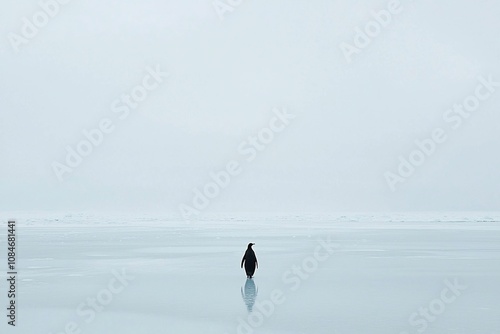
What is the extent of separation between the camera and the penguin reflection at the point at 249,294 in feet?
37.9

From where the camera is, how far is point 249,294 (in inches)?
504

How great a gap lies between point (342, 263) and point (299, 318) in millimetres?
9395

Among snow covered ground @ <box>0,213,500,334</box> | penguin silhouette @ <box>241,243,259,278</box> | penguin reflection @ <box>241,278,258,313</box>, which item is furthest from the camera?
penguin silhouette @ <box>241,243,259,278</box>

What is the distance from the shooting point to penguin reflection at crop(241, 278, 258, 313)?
37.9 feet

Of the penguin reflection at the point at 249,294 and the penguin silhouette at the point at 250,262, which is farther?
the penguin silhouette at the point at 250,262

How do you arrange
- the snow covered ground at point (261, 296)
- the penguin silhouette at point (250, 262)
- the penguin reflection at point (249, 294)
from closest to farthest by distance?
the snow covered ground at point (261, 296) < the penguin reflection at point (249, 294) < the penguin silhouette at point (250, 262)

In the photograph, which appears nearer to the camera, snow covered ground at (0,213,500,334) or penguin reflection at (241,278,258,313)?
snow covered ground at (0,213,500,334)

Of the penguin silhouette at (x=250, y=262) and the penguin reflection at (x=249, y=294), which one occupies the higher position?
the penguin silhouette at (x=250, y=262)

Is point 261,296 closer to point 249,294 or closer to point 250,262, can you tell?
point 249,294

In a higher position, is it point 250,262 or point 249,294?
point 250,262

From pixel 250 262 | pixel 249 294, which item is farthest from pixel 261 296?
pixel 250 262

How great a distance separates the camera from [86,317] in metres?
10.4

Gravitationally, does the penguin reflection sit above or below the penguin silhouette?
below

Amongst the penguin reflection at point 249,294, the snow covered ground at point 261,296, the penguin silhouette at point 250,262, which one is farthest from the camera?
the penguin silhouette at point 250,262
